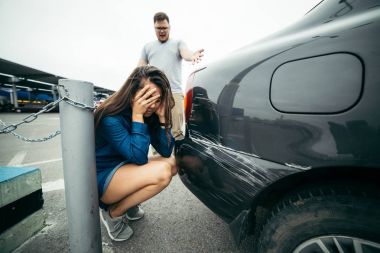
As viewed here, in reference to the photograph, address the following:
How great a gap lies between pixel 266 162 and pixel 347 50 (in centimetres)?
49

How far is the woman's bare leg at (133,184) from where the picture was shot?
4.50 ft

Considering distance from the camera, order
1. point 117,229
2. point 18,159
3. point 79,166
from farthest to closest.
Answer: point 18,159, point 117,229, point 79,166

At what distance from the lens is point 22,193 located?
4.29ft

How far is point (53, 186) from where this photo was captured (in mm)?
2260

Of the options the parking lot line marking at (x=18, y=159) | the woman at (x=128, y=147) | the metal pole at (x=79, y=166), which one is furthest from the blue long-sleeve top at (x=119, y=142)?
the parking lot line marking at (x=18, y=159)

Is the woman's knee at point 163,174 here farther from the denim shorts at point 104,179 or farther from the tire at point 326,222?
the tire at point 326,222

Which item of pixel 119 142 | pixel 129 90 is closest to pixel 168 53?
pixel 129 90

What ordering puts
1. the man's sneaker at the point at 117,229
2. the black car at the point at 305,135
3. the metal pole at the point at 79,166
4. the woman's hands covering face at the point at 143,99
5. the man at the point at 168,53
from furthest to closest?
the man at the point at 168,53, the man's sneaker at the point at 117,229, the woman's hands covering face at the point at 143,99, the metal pole at the point at 79,166, the black car at the point at 305,135

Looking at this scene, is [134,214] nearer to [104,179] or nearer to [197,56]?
[104,179]

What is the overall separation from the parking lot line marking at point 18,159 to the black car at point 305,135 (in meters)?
3.50

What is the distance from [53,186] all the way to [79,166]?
1752 mm

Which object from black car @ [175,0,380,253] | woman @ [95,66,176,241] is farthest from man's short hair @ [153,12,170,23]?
black car @ [175,0,380,253]

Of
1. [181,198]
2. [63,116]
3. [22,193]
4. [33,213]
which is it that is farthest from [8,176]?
[181,198]

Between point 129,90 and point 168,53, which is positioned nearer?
point 129,90
